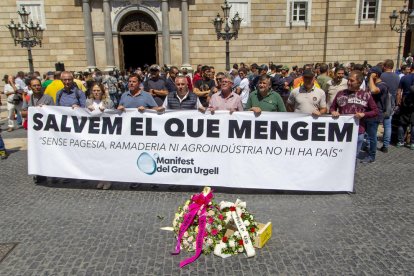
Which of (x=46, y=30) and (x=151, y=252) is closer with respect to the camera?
(x=151, y=252)

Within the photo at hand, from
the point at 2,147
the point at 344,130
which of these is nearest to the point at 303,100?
the point at 344,130

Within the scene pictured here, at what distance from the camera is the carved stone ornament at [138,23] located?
68.5ft

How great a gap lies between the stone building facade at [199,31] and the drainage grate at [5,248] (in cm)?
1746

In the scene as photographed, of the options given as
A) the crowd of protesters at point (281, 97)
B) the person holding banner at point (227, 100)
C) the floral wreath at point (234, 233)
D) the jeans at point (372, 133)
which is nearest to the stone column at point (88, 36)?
the crowd of protesters at point (281, 97)

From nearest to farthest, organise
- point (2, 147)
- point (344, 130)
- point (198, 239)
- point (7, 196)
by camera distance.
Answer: point (198, 239), point (344, 130), point (7, 196), point (2, 147)

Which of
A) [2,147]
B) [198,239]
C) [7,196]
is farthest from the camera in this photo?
[2,147]

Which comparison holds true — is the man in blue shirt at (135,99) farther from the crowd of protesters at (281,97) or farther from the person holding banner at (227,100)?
the person holding banner at (227,100)

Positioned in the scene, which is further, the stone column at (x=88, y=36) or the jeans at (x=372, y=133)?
the stone column at (x=88, y=36)

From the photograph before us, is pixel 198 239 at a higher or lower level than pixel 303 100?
lower

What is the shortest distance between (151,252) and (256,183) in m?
2.23

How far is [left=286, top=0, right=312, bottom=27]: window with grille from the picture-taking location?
68.5 feet

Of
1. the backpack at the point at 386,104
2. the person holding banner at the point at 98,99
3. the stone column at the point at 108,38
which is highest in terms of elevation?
the stone column at the point at 108,38

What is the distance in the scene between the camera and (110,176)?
19.5ft

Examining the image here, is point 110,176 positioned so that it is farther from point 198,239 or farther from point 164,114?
point 198,239
